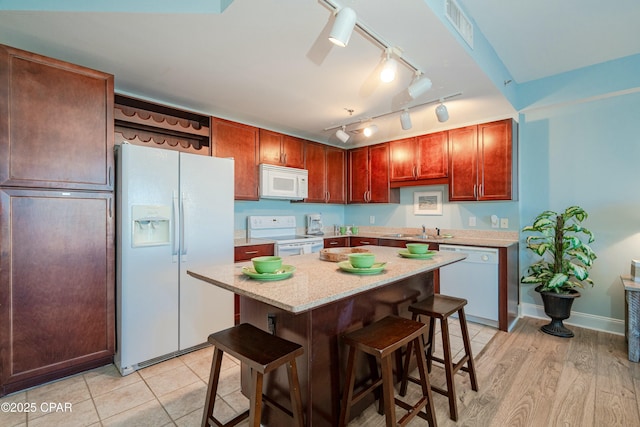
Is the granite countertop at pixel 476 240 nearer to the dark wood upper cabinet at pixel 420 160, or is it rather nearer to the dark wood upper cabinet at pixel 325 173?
the dark wood upper cabinet at pixel 420 160

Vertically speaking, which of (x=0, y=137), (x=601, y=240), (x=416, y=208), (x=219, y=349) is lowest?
(x=219, y=349)

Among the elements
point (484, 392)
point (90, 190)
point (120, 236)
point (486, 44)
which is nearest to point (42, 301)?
point (120, 236)

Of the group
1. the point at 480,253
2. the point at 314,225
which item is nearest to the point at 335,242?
the point at 314,225

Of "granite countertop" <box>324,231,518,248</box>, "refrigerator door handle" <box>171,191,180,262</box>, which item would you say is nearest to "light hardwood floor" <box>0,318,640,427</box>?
"refrigerator door handle" <box>171,191,180,262</box>

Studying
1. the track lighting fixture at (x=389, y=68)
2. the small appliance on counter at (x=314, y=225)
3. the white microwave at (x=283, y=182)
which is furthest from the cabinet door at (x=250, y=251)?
the track lighting fixture at (x=389, y=68)

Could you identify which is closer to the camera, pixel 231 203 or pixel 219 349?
pixel 219 349

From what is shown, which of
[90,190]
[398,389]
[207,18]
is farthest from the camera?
[90,190]

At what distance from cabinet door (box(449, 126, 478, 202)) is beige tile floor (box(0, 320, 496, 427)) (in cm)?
258

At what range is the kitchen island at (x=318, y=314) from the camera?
1273 mm

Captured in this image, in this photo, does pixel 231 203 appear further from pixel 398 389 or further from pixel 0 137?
pixel 398 389

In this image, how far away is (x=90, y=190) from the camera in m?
2.21

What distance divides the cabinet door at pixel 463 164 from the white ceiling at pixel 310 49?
30cm

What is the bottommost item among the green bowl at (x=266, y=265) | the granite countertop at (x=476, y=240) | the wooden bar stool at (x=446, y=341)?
the wooden bar stool at (x=446, y=341)

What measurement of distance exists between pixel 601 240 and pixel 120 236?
430 cm
